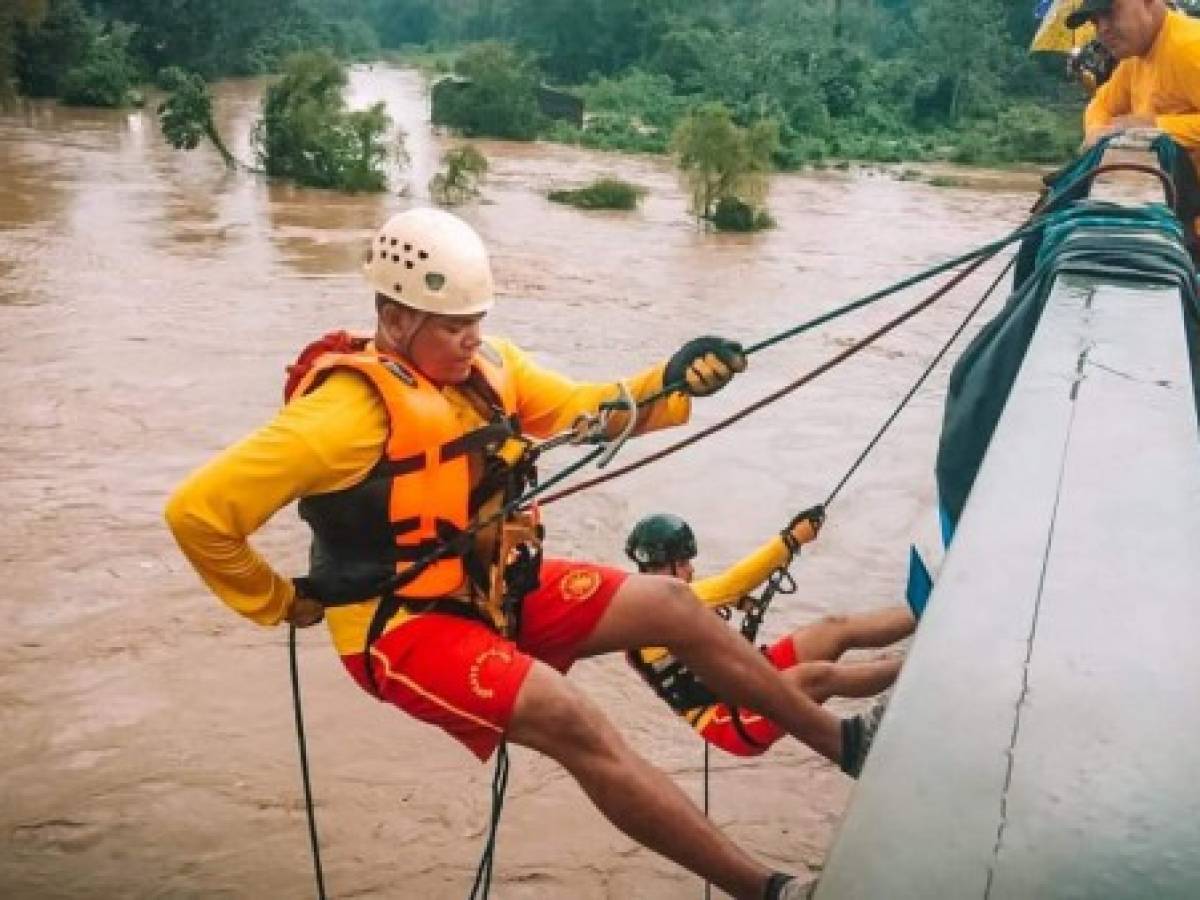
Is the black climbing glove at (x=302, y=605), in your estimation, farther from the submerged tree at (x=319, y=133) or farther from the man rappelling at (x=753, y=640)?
the submerged tree at (x=319, y=133)

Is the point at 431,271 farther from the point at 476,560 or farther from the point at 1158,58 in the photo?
the point at 1158,58

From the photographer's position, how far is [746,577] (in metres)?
4.47

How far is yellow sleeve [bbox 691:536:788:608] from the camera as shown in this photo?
14.5 ft

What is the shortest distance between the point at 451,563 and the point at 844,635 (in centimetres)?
194

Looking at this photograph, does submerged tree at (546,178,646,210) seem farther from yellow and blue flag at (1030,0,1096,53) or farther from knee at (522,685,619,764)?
knee at (522,685,619,764)

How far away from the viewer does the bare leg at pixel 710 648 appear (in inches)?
124

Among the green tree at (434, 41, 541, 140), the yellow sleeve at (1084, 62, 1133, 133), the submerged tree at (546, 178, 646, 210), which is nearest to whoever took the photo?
the yellow sleeve at (1084, 62, 1133, 133)

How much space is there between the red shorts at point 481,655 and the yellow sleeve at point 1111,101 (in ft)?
7.65

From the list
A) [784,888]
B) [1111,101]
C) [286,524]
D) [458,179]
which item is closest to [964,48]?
[458,179]

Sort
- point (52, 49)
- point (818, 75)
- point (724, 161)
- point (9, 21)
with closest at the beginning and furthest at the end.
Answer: point (724, 161) → point (9, 21) → point (52, 49) → point (818, 75)

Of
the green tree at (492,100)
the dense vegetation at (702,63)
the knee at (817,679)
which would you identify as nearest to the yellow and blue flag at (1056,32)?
the knee at (817,679)

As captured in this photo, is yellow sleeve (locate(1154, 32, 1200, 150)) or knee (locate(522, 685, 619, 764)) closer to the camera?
knee (locate(522, 685, 619, 764))

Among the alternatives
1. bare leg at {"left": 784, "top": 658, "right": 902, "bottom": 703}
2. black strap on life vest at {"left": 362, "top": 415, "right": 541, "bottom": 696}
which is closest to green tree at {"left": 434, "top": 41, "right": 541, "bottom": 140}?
bare leg at {"left": 784, "top": 658, "right": 902, "bottom": 703}

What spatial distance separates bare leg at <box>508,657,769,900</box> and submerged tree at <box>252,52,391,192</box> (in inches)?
815
